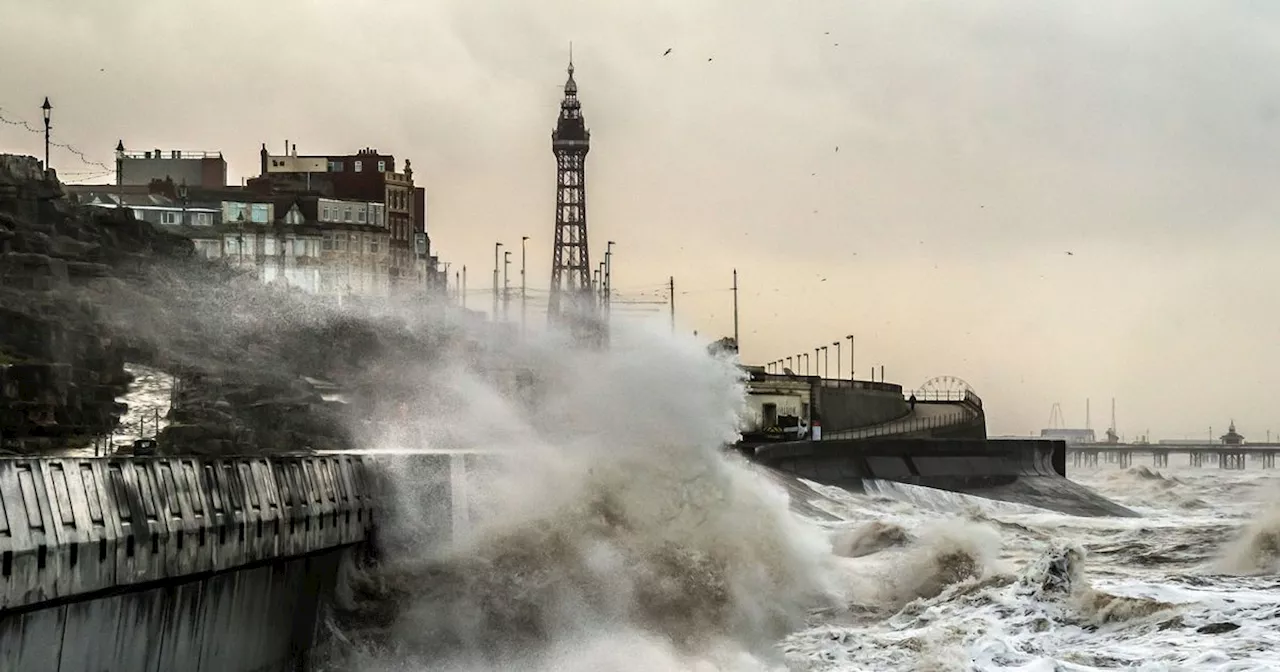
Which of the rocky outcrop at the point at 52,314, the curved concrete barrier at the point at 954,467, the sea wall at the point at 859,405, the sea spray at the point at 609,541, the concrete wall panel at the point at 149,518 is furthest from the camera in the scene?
the sea wall at the point at 859,405

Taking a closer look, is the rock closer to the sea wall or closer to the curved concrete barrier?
the curved concrete barrier

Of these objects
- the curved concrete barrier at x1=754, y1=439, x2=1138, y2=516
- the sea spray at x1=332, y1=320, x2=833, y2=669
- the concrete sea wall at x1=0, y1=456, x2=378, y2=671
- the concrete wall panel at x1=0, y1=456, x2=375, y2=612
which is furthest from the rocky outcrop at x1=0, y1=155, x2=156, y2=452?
the concrete sea wall at x1=0, y1=456, x2=378, y2=671

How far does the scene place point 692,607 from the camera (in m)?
29.3

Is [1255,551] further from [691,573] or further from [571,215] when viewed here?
[571,215]

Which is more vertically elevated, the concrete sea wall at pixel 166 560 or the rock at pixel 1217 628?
the concrete sea wall at pixel 166 560

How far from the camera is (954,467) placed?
85000 millimetres

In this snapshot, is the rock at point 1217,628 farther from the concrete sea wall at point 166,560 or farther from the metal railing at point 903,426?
the metal railing at point 903,426

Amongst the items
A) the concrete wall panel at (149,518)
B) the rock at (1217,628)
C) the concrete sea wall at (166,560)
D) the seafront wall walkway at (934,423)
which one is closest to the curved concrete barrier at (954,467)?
the seafront wall walkway at (934,423)

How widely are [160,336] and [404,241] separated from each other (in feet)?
157

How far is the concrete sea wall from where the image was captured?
58.3ft

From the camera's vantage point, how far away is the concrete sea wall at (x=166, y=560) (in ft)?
58.3

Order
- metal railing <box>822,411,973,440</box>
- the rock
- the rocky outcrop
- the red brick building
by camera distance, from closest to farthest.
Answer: the rock → the rocky outcrop → metal railing <box>822,411,973,440</box> → the red brick building

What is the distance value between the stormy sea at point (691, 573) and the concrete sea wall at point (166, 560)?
5.21 feet

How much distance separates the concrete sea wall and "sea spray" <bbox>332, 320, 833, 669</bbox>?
1826mm
